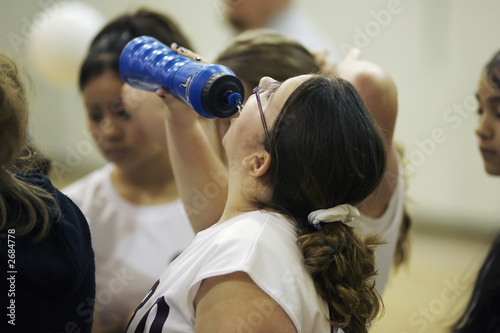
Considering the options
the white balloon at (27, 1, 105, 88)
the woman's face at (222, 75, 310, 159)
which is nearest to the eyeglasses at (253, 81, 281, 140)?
the woman's face at (222, 75, 310, 159)

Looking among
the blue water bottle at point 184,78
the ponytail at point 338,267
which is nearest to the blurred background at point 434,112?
the blue water bottle at point 184,78

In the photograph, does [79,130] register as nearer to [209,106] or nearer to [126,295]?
[126,295]

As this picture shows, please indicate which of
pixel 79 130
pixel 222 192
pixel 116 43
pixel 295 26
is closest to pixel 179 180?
pixel 222 192

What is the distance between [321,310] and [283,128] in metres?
0.28

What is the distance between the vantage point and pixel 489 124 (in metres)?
1.41

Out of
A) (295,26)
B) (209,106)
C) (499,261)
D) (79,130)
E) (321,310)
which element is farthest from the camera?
(79,130)

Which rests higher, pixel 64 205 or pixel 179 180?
pixel 64 205

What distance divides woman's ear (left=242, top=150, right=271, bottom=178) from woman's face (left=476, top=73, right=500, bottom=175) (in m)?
0.79

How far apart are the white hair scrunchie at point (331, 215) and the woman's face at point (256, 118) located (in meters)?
0.15

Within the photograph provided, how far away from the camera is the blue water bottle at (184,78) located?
0.93 meters

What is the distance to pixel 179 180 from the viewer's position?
1216 millimetres

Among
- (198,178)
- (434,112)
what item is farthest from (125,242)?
(434,112)

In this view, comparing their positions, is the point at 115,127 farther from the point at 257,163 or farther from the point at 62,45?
the point at 257,163

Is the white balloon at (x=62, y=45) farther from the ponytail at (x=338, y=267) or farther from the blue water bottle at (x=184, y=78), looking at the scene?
the ponytail at (x=338, y=267)
